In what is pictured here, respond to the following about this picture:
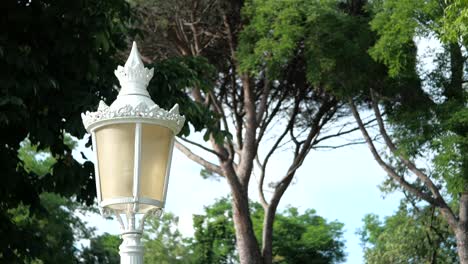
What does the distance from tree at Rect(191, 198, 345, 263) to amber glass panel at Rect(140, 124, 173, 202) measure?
26355mm

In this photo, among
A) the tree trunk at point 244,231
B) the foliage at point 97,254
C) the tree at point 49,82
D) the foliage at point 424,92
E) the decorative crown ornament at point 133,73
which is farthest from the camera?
the foliage at point 97,254

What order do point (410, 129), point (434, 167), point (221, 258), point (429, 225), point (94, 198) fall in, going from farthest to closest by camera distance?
point (221, 258) < point (429, 225) < point (410, 129) < point (434, 167) < point (94, 198)

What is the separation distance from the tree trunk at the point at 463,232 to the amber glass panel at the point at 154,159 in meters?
15.2

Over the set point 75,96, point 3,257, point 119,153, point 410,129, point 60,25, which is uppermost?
point 410,129

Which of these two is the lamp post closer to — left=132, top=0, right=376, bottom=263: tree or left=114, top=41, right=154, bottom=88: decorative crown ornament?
left=114, top=41, right=154, bottom=88: decorative crown ornament

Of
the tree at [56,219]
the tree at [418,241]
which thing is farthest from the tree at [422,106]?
the tree at [56,219]

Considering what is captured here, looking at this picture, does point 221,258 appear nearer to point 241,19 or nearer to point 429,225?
point 429,225

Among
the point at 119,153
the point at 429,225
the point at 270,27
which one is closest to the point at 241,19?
the point at 270,27

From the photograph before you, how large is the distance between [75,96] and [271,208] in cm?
1230

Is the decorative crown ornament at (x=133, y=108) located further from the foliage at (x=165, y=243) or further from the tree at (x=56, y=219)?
the foliage at (x=165, y=243)

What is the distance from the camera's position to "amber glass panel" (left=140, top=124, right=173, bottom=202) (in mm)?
4949

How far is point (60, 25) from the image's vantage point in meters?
10.9

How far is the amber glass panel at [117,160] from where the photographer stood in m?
4.94

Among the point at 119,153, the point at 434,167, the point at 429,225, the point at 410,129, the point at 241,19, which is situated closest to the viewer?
the point at 119,153
